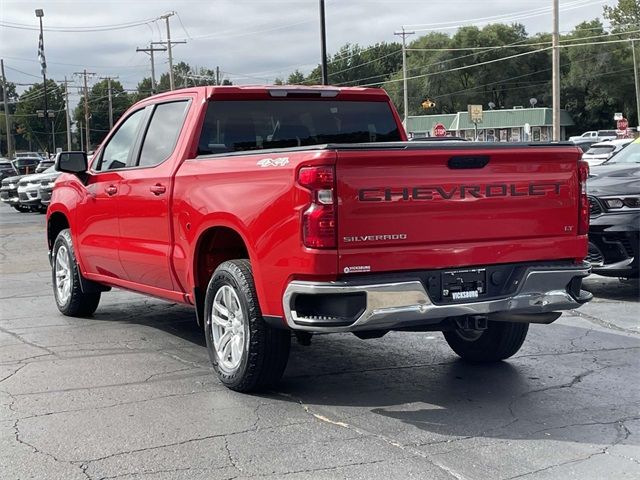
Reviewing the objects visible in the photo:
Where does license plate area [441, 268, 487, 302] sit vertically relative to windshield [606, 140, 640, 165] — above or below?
below

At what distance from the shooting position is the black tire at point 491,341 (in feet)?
19.8

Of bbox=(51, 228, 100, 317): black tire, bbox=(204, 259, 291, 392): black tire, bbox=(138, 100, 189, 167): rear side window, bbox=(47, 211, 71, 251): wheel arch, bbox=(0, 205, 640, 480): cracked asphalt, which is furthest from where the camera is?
bbox=(47, 211, 71, 251): wheel arch

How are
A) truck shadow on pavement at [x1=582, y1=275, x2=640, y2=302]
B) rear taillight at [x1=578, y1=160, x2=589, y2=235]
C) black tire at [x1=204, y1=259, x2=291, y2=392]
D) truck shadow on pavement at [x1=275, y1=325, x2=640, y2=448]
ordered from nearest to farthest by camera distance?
truck shadow on pavement at [x1=275, y1=325, x2=640, y2=448], black tire at [x1=204, y1=259, x2=291, y2=392], rear taillight at [x1=578, y1=160, x2=589, y2=235], truck shadow on pavement at [x1=582, y1=275, x2=640, y2=302]

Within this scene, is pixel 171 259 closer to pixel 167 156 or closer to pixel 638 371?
pixel 167 156

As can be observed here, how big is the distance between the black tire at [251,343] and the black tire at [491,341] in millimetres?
1599

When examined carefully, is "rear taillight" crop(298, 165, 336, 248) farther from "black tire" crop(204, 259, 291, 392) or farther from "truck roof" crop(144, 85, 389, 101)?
"truck roof" crop(144, 85, 389, 101)

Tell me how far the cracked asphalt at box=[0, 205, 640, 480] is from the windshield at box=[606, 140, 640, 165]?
3.36 meters

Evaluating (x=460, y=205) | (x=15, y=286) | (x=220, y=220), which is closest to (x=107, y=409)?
(x=220, y=220)

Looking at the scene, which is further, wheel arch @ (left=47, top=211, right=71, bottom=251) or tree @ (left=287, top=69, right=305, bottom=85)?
tree @ (left=287, top=69, right=305, bottom=85)

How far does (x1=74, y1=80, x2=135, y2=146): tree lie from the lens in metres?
127

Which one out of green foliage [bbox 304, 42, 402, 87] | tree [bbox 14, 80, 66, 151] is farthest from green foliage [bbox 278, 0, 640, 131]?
tree [bbox 14, 80, 66, 151]

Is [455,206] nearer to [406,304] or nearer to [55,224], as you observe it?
[406,304]

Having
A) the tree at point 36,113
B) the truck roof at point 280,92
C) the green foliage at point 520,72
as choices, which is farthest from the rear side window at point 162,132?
the tree at point 36,113

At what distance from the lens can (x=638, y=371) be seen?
19.5 feet
